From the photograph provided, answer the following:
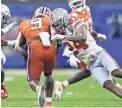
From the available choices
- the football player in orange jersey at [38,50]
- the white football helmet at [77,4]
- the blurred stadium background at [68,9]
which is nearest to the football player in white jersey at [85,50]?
the football player in orange jersey at [38,50]

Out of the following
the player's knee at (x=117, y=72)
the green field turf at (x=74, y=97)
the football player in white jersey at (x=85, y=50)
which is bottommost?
the green field turf at (x=74, y=97)

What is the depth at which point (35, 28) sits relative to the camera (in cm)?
1163

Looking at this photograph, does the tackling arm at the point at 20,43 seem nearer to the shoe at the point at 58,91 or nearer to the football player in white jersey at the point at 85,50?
the football player in white jersey at the point at 85,50

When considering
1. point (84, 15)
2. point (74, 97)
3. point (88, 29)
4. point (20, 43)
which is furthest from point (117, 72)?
point (84, 15)

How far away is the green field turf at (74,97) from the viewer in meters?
12.5

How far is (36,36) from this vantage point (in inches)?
454

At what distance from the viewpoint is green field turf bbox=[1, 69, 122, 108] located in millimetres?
12523

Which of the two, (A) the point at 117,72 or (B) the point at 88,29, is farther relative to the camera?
Answer: (B) the point at 88,29

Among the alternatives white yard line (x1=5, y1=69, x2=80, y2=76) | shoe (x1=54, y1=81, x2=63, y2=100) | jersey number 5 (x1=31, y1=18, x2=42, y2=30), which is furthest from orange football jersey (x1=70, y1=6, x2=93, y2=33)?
white yard line (x1=5, y1=69, x2=80, y2=76)

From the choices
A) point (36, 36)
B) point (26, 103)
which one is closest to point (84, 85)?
point (26, 103)

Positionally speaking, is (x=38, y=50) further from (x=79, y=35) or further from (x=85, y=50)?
(x=85, y=50)

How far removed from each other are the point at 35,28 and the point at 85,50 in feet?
3.22

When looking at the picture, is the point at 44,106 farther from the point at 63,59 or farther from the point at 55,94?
the point at 63,59

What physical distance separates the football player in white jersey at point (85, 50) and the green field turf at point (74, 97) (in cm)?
73
